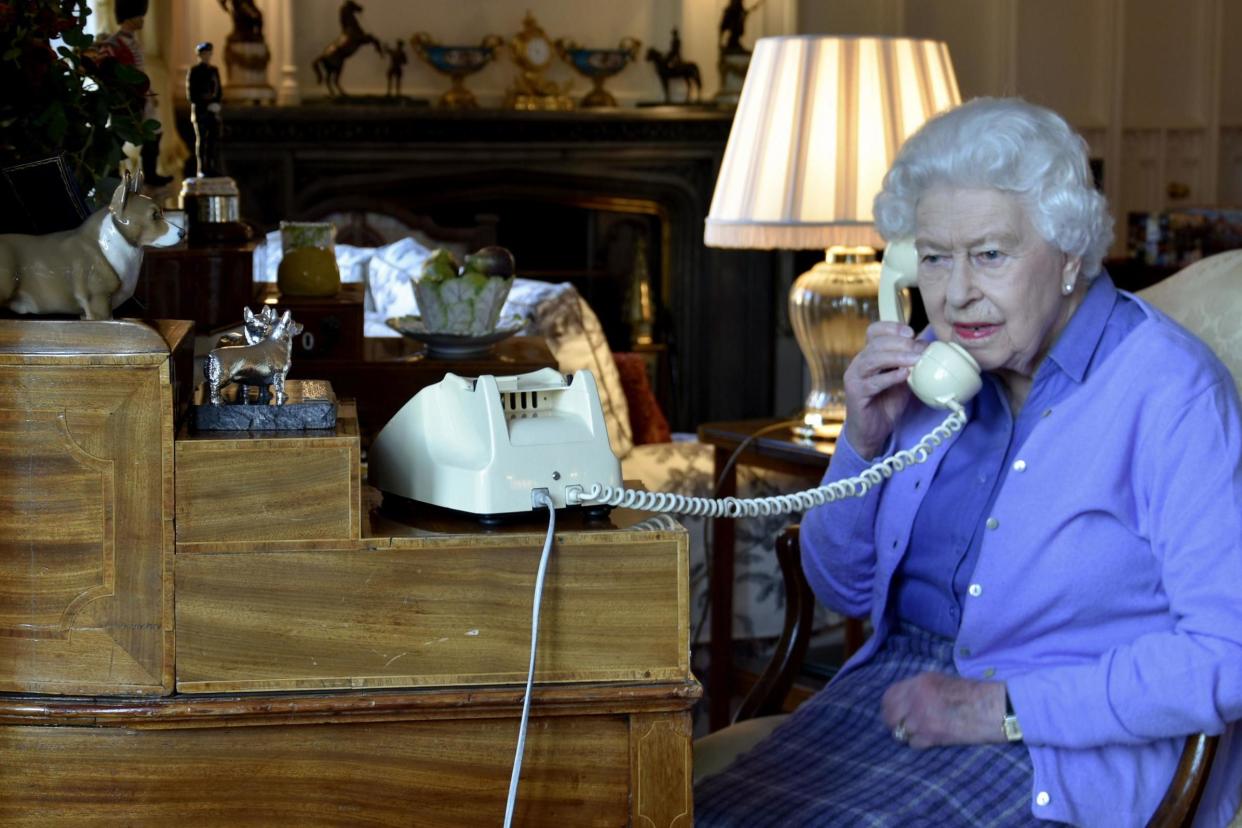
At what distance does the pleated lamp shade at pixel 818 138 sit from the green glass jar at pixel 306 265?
2.22ft

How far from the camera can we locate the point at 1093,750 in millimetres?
1557

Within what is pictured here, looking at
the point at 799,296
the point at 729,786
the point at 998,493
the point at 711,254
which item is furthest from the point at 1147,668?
the point at 711,254

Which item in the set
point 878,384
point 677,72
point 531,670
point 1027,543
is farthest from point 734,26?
point 531,670

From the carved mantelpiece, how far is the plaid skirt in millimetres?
3281

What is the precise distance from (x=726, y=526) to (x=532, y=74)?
9.11 ft

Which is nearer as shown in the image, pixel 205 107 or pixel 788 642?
pixel 788 642

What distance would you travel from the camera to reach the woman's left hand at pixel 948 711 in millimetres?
1595

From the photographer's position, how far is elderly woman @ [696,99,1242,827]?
4.95 ft

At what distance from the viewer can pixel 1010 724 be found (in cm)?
158

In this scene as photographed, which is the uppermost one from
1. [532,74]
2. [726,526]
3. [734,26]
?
[734,26]

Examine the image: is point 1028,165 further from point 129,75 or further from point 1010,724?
point 129,75

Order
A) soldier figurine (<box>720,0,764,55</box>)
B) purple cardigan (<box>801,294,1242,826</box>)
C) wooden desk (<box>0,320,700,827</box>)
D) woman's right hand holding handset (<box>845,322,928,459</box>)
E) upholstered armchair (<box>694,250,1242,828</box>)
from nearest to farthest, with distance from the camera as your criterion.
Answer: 1. wooden desk (<box>0,320,700,827</box>)
2. purple cardigan (<box>801,294,1242,826</box>)
3. woman's right hand holding handset (<box>845,322,928,459</box>)
4. upholstered armchair (<box>694,250,1242,828</box>)
5. soldier figurine (<box>720,0,764,55</box>)

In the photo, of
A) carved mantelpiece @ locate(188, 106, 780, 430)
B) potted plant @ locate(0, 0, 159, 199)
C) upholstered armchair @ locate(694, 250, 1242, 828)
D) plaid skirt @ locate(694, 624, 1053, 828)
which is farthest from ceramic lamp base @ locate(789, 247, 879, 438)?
carved mantelpiece @ locate(188, 106, 780, 430)

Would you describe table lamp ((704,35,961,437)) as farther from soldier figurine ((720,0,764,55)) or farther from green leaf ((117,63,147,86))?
soldier figurine ((720,0,764,55))
